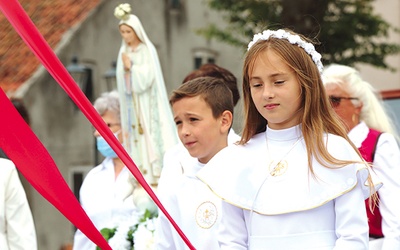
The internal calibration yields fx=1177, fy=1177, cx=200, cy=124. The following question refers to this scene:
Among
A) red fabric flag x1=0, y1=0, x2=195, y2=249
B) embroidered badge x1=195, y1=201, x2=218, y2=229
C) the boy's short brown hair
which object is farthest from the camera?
the boy's short brown hair

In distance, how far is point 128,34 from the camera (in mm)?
8859

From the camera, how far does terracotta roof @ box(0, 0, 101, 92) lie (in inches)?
930

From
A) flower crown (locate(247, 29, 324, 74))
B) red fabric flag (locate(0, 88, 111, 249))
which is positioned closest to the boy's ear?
flower crown (locate(247, 29, 324, 74))

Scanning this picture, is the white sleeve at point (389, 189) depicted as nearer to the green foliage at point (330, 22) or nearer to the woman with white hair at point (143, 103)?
the woman with white hair at point (143, 103)

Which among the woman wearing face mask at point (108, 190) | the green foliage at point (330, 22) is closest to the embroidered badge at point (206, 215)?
the woman wearing face mask at point (108, 190)

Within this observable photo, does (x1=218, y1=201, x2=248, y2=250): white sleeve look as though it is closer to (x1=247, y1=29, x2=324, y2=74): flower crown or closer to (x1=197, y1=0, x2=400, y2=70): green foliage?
(x1=247, y1=29, x2=324, y2=74): flower crown

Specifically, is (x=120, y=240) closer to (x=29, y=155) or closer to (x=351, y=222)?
(x=29, y=155)

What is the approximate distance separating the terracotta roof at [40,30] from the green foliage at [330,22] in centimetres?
379

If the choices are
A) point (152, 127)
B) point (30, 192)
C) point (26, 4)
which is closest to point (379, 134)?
point (152, 127)

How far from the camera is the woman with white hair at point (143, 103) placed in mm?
8766

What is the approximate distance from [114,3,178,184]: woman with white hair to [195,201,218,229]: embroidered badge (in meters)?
2.27

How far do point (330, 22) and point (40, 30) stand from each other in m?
→ 6.62

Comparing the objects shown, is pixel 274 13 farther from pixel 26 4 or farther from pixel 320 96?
pixel 320 96

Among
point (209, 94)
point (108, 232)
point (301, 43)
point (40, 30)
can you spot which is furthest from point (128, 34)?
point (40, 30)
